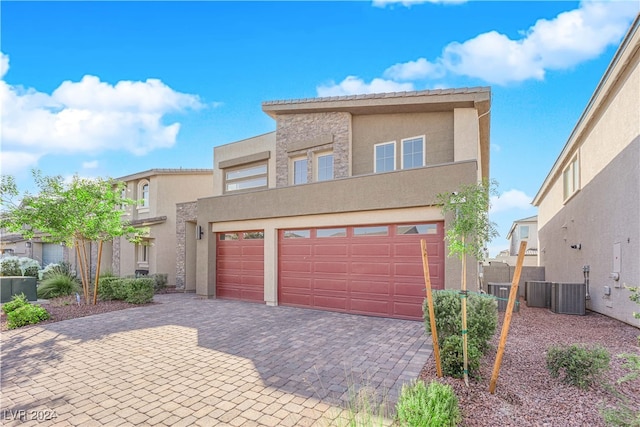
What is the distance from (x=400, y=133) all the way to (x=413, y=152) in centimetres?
89

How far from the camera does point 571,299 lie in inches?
411

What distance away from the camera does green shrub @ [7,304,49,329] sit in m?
8.91

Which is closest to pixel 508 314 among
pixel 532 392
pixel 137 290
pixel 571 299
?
pixel 532 392

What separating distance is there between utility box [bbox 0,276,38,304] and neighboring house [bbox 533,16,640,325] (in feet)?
60.1

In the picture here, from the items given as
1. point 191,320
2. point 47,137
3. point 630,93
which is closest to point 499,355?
point 191,320

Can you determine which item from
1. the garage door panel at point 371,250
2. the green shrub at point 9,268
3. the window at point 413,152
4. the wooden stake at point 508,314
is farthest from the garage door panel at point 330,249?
the green shrub at point 9,268

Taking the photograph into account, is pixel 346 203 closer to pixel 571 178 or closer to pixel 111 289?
pixel 111 289

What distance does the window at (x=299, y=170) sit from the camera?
44.7ft

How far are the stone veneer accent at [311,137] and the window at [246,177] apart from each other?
1.20 meters

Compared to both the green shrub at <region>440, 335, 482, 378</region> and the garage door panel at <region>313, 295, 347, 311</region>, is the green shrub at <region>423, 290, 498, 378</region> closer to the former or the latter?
the green shrub at <region>440, 335, 482, 378</region>

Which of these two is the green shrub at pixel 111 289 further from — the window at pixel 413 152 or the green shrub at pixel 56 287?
the window at pixel 413 152

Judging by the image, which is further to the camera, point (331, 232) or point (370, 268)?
point (331, 232)

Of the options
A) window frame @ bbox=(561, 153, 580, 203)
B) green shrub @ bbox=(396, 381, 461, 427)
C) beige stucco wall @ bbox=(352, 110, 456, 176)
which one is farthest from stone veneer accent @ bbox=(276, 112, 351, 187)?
window frame @ bbox=(561, 153, 580, 203)

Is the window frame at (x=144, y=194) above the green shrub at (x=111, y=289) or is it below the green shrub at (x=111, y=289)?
above
